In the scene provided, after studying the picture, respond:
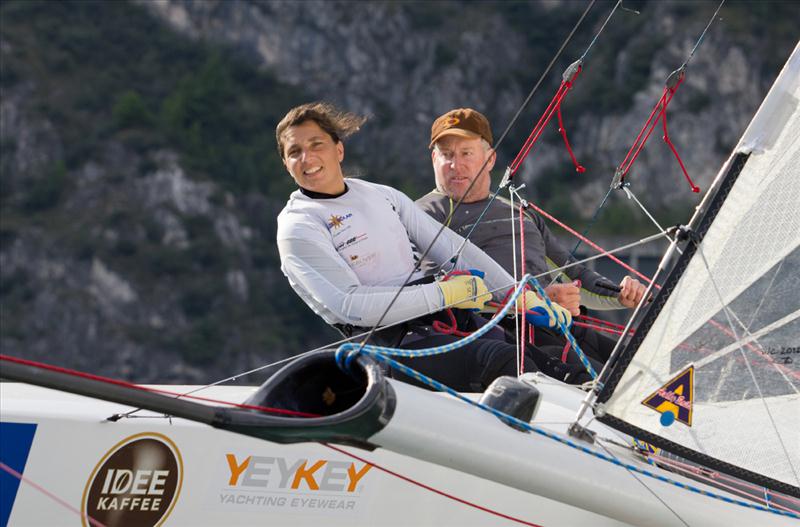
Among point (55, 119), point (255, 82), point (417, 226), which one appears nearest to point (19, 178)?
point (55, 119)

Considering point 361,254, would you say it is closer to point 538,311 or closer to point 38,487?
point 538,311

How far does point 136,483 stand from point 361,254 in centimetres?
84

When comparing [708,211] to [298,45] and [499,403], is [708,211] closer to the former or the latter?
[499,403]

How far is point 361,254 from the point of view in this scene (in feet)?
8.38

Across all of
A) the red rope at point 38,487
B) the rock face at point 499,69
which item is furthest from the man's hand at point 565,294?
the rock face at point 499,69

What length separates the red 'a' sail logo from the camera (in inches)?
73.8

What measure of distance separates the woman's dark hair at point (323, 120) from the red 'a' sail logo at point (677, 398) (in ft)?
3.47

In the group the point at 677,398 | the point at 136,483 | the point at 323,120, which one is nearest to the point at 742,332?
the point at 677,398

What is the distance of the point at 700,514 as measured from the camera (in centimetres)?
183

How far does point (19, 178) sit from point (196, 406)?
39773 mm

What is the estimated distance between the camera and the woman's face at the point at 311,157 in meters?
2.58

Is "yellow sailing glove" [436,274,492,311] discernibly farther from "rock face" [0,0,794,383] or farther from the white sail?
"rock face" [0,0,794,383]

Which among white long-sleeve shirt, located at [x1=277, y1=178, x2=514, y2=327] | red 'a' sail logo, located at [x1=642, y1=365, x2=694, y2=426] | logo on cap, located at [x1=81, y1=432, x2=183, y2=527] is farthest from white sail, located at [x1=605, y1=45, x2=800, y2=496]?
logo on cap, located at [x1=81, y1=432, x2=183, y2=527]

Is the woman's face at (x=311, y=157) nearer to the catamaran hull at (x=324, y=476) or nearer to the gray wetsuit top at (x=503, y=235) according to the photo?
the gray wetsuit top at (x=503, y=235)
